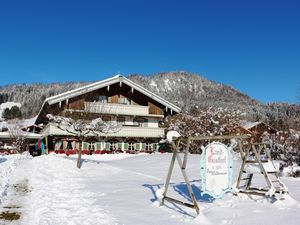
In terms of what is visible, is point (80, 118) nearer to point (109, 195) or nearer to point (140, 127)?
point (109, 195)

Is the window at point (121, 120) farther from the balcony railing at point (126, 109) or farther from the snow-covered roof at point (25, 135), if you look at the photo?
the snow-covered roof at point (25, 135)

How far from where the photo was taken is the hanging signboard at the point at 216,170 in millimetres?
8711

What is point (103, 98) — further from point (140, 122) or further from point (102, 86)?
point (140, 122)

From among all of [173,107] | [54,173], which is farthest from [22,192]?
[173,107]

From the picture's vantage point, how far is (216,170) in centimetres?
878

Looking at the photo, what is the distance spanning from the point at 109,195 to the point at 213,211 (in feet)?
13.4

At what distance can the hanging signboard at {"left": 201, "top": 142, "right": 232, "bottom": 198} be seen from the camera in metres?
8.71

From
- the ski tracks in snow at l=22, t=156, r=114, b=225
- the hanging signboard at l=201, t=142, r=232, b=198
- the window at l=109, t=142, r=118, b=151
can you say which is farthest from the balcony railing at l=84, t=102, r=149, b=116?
the hanging signboard at l=201, t=142, r=232, b=198

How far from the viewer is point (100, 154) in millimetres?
35938

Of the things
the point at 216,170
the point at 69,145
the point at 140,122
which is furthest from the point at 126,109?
the point at 216,170

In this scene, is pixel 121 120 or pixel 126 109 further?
pixel 121 120

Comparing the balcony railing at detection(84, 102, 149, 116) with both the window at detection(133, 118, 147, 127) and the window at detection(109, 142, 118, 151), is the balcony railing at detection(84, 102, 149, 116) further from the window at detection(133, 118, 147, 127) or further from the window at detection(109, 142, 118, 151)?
the window at detection(109, 142, 118, 151)

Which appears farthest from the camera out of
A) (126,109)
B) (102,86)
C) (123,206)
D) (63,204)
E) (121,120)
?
(121,120)

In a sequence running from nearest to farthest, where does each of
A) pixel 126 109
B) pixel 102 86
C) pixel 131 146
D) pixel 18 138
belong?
pixel 102 86, pixel 126 109, pixel 131 146, pixel 18 138
